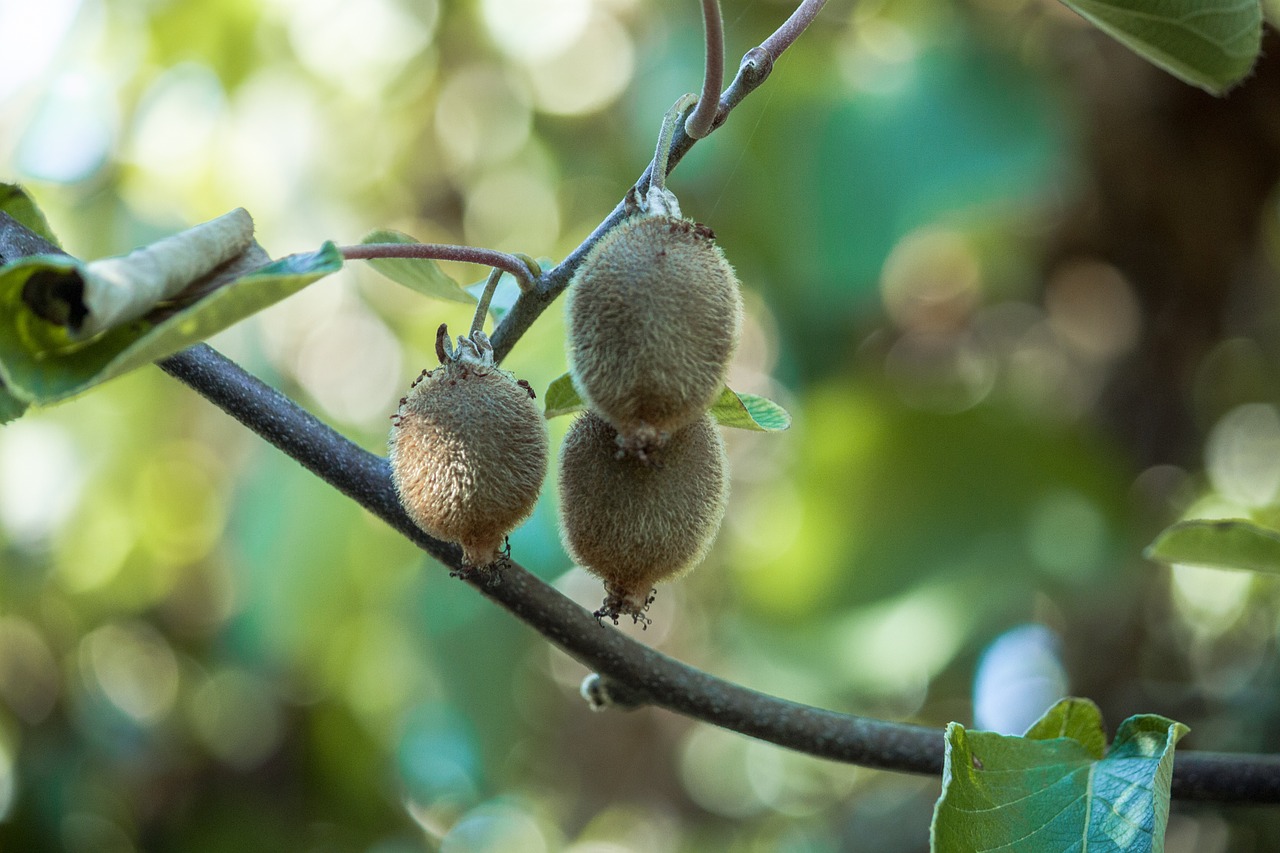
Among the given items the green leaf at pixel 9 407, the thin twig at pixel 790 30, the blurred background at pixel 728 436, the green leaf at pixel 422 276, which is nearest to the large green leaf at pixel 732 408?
the green leaf at pixel 422 276

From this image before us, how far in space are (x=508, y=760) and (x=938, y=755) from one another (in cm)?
184

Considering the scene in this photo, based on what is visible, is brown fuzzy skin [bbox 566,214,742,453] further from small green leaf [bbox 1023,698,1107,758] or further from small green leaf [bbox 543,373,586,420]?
small green leaf [bbox 1023,698,1107,758]

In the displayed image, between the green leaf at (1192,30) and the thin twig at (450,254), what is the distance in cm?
44

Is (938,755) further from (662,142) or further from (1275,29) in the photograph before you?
(1275,29)

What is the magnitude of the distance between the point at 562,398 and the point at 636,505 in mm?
182

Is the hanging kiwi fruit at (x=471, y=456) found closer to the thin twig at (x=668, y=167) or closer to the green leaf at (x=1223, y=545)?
the thin twig at (x=668, y=167)

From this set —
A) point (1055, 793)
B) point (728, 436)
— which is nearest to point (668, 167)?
point (1055, 793)

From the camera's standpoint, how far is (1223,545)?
2.97ft

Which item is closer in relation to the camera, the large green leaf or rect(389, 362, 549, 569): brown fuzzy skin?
rect(389, 362, 549, 569): brown fuzzy skin

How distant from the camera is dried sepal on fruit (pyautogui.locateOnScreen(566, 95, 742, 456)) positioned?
0.62 meters

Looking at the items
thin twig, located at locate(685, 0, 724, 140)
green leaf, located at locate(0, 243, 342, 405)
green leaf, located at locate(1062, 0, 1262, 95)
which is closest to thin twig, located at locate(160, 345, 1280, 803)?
green leaf, located at locate(0, 243, 342, 405)

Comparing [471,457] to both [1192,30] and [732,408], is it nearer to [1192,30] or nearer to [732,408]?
[732,408]

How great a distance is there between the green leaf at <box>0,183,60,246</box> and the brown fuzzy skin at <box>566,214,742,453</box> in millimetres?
376

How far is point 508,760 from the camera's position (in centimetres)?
255
